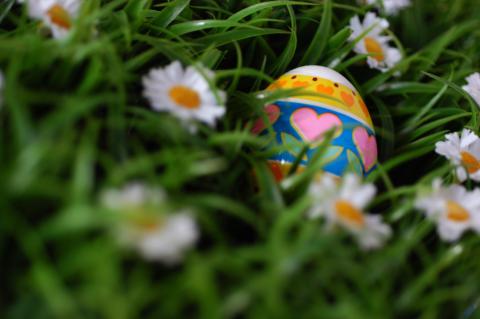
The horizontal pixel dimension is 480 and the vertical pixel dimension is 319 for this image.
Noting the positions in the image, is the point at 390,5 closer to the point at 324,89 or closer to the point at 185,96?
the point at 324,89

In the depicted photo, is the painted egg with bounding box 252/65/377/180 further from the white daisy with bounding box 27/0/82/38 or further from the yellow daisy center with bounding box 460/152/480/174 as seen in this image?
the white daisy with bounding box 27/0/82/38

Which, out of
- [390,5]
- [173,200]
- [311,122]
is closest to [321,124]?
[311,122]

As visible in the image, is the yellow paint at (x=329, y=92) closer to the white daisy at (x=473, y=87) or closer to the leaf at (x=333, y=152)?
the leaf at (x=333, y=152)

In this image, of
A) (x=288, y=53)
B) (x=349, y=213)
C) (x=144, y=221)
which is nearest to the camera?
(x=144, y=221)

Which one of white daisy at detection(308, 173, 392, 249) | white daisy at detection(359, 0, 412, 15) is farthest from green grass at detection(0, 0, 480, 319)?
white daisy at detection(359, 0, 412, 15)

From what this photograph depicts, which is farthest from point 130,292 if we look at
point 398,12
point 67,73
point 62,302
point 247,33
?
point 398,12

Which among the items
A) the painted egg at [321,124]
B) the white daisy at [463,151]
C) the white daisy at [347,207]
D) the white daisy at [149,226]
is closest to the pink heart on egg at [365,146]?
the painted egg at [321,124]
